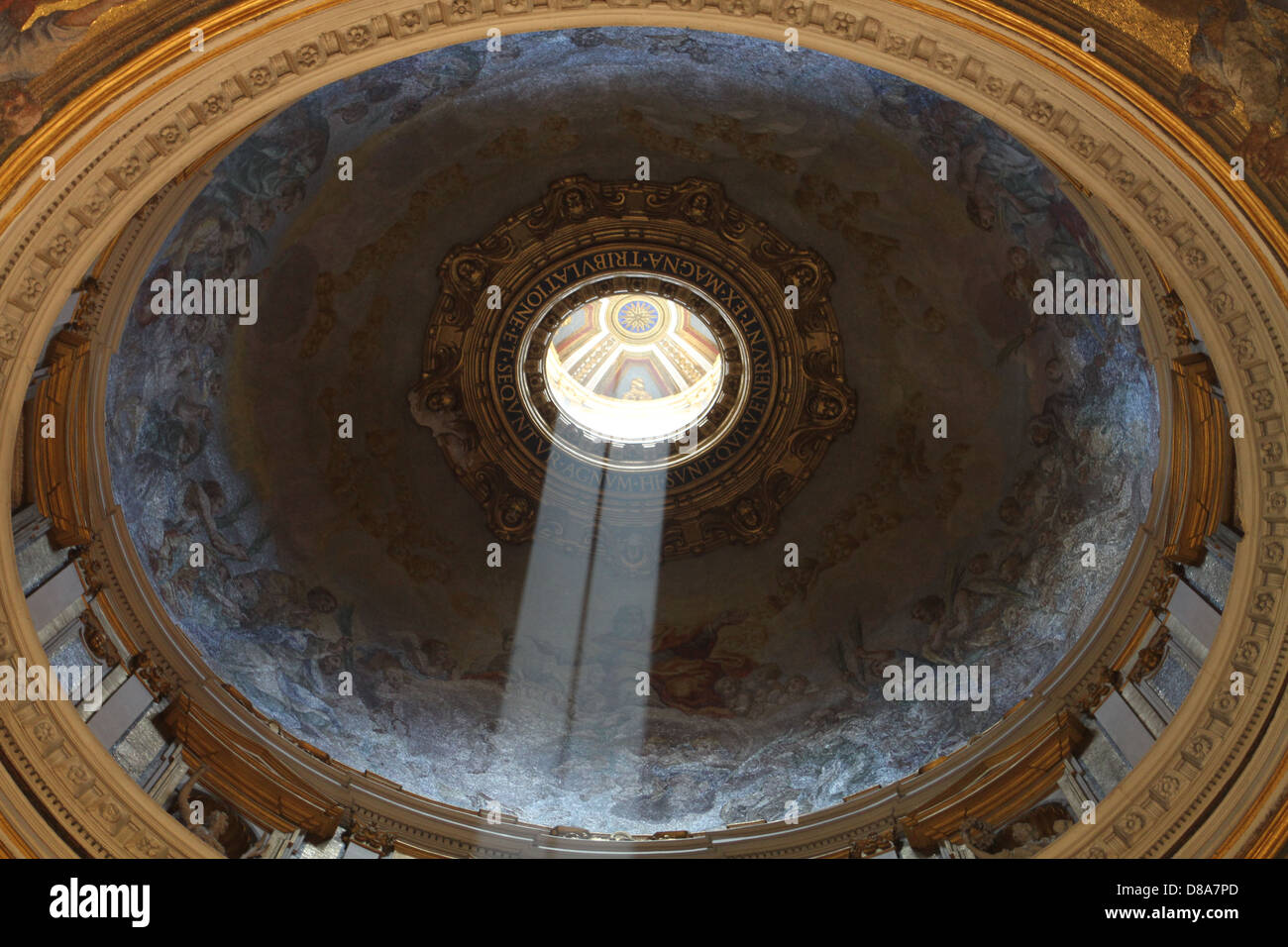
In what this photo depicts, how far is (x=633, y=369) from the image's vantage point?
22.0 m

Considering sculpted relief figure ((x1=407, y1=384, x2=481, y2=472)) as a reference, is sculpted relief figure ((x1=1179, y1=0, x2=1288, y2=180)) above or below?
below

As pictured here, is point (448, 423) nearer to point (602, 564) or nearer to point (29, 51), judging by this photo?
point (602, 564)

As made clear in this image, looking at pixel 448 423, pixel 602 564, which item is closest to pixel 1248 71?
pixel 602 564

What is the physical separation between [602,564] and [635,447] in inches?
73.1

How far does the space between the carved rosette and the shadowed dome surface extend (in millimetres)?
318

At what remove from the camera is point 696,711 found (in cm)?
1642

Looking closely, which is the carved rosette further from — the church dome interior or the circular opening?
the circular opening

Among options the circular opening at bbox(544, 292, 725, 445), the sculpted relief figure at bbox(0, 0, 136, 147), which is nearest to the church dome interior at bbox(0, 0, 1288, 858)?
the sculpted relief figure at bbox(0, 0, 136, 147)

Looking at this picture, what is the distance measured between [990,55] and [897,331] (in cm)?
750

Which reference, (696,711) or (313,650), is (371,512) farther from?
(696,711)

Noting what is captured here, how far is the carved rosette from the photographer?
16.2 meters

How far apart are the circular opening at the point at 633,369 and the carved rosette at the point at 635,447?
22.7 inches
